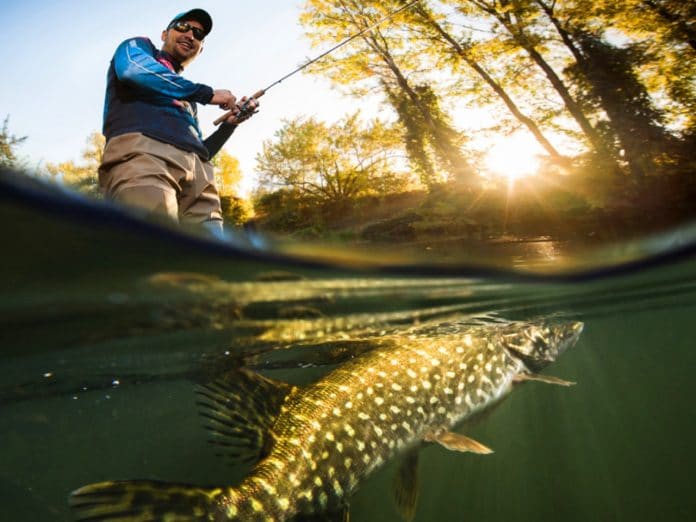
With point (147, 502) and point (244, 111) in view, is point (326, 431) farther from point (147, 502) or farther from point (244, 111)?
point (244, 111)

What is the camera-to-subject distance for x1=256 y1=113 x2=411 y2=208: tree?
14.8 meters

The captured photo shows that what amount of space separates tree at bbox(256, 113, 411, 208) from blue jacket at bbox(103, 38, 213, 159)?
11.3 metres

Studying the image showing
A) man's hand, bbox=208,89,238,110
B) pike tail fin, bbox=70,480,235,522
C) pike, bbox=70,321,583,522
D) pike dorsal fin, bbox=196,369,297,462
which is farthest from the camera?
man's hand, bbox=208,89,238,110

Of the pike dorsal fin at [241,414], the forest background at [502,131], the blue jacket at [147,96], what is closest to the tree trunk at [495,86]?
the forest background at [502,131]

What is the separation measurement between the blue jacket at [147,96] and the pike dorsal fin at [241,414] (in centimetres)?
197

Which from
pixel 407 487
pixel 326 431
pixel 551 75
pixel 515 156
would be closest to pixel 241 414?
pixel 326 431

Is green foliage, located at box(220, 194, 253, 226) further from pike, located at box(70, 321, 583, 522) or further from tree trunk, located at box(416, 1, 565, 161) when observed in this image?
pike, located at box(70, 321, 583, 522)

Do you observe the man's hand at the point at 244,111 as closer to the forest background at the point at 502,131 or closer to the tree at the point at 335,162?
the forest background at the point at 502,131

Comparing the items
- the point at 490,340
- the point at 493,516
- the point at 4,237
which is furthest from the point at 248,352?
the point at 493,516

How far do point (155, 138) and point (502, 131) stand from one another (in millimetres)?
10774

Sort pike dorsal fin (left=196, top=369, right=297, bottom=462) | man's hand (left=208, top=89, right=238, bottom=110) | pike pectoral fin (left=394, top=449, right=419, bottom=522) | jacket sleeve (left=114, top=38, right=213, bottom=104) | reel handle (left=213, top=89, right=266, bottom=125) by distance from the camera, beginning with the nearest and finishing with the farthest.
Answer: pike dorsal fin (left=196, top=369, right=297, bottom=462)
jacket sleeve (left=114, top=38, right=213, bottom=104)
pike pectoral fin (left=394, top=449, right=419, bottom=522)
man's hand (left=208, top=89, right=238, bottom=110)
reel handle (left=213, top=89, right=266, bottom=125)

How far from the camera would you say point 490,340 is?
183 inches

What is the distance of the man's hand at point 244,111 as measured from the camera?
15.4 feet

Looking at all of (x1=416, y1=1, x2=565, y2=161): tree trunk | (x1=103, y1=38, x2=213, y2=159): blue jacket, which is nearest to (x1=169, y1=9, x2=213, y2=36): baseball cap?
(x1=103, y1=38, x2=213, y2=159): blue jacket
